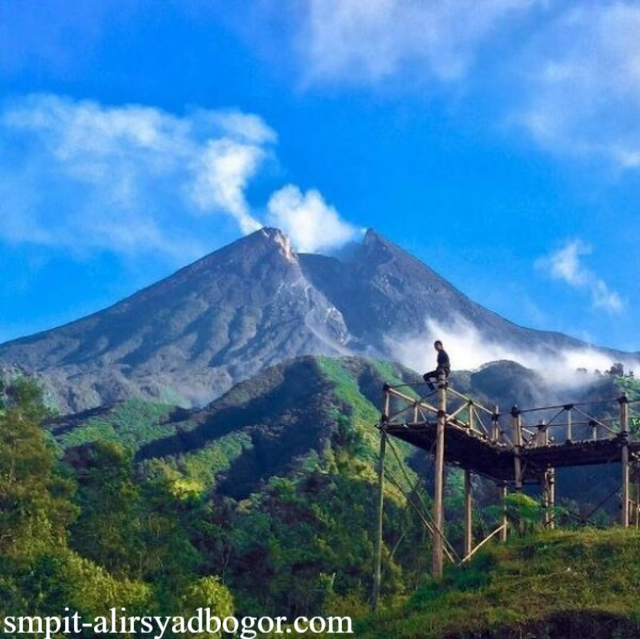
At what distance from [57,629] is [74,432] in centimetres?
6053

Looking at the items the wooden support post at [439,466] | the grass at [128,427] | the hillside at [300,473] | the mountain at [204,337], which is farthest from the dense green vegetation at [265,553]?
the mountain at [204,337]

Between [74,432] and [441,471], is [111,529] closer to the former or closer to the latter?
[441,471]

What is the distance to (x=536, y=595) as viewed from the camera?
18578 millimetres

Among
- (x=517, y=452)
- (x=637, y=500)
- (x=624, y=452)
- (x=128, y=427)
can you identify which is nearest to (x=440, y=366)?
(x=517, y=452)

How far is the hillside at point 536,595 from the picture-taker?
17266mm

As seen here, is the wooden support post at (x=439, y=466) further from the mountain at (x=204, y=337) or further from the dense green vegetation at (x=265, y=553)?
the mountain at (x=204, y=337)

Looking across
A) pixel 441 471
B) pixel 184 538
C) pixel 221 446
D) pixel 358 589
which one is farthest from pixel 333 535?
pixel 221 446

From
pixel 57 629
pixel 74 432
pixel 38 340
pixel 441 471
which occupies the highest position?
pixel 38 340

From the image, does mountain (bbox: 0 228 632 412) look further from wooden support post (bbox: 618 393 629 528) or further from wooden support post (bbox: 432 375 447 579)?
wooden support post (bbox: 432 375 447 579)

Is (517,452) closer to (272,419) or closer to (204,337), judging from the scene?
(272,419)

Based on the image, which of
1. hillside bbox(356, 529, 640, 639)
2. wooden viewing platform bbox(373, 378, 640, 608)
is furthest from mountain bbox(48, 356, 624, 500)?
hillside bbox(356, 529, 640, 639)

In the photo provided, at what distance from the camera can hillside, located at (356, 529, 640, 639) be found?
1727cm

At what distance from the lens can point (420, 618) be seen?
18.6 meters

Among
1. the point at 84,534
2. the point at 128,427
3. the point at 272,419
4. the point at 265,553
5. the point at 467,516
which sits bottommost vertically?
the point at 265,553
